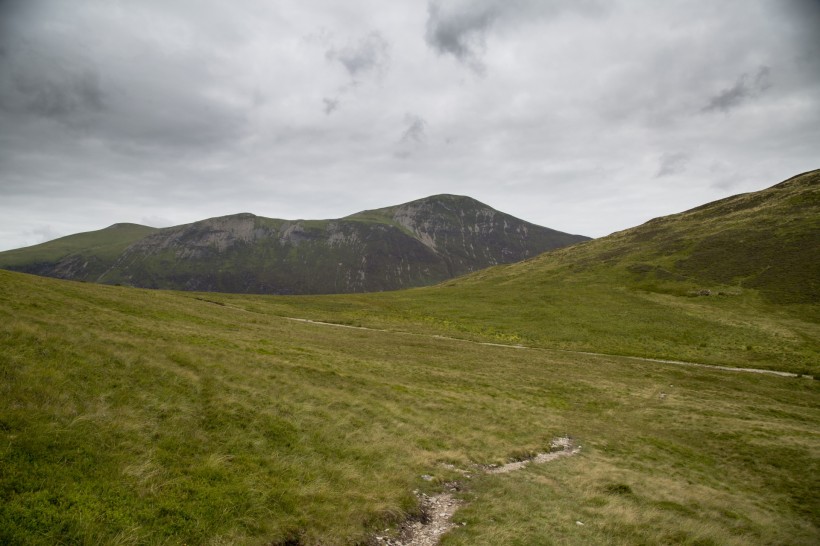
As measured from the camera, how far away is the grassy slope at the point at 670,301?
64.2 meters

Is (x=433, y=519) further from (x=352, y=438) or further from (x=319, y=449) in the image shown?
(x=352, y=438)

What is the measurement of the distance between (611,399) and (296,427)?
30235 millimetres

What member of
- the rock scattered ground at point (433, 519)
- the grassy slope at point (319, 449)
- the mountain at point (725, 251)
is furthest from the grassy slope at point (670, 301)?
the rock scattered ground at point (433, 519)

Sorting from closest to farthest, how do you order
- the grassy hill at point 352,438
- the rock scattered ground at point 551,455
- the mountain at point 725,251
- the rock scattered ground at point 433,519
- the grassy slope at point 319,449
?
the grassy slope at point 319,449 → the grassy hill at point 352,438 → the rock scattered ground at point 433,519 → the rock scattered ground at point 551,455 → the mountain at point 725,251

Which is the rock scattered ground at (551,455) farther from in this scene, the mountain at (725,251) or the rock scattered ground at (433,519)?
the mountain at (725,251)

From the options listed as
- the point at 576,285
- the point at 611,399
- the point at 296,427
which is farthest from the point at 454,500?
the point at 576,285

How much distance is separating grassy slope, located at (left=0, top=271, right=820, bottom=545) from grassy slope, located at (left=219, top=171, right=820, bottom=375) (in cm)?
3300

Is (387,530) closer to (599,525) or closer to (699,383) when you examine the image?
(599,525)

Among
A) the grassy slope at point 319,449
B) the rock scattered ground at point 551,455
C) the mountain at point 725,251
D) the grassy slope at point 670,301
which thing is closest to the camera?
the grassy slope at point 319,449

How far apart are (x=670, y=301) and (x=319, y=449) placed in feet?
314

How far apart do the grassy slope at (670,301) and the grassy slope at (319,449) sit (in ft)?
108

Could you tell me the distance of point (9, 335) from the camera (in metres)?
15.4

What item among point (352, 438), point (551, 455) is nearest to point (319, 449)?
point (352, 438)

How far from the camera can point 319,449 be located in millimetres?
15539
